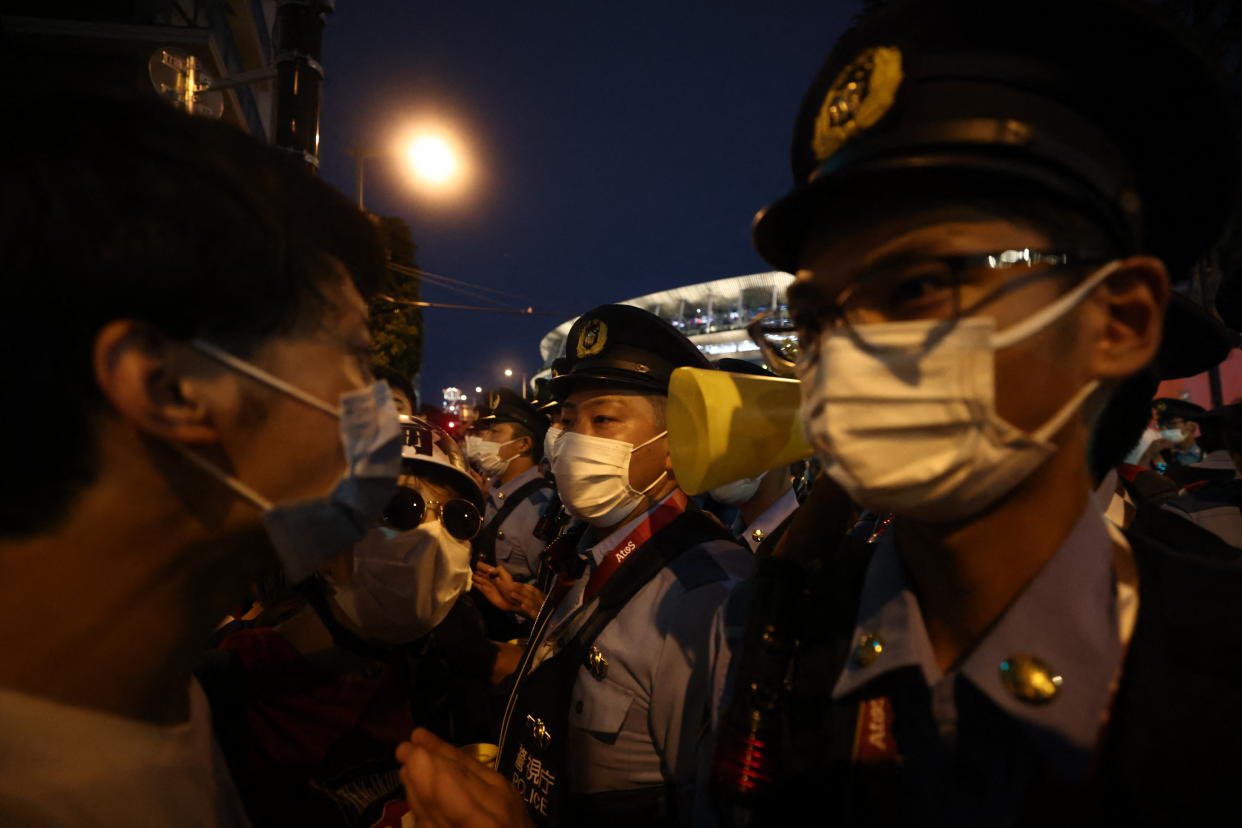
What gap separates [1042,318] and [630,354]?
7.57 feet

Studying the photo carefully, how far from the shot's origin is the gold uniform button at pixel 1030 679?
1138 mm

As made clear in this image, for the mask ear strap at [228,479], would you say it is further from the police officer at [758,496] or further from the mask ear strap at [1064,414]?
the police officer at [758,496]

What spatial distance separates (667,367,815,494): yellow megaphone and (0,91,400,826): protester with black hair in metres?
0.91

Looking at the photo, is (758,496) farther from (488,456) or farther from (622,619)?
(488,456)

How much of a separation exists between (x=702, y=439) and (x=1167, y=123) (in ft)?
4.27

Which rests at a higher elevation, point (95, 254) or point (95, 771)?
point (95, 254)

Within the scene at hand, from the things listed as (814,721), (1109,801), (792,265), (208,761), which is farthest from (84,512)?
(1109,801)

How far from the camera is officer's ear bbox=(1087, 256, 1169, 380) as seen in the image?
124 cm

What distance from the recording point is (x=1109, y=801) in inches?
42.1

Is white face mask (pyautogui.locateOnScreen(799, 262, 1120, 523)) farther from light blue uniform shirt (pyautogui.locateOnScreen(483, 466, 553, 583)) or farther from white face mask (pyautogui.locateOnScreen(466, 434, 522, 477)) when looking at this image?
white face mask (pyautogui.locateOnScreen(466, 434, 522, 477))

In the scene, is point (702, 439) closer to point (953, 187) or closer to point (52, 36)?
point (953, 187)

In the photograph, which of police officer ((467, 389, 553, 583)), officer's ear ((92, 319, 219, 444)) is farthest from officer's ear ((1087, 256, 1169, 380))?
police officer ((467, 389, 553, 583))

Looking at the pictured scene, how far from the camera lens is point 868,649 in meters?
1.37

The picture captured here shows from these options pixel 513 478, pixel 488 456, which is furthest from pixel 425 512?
pixel 488 456
